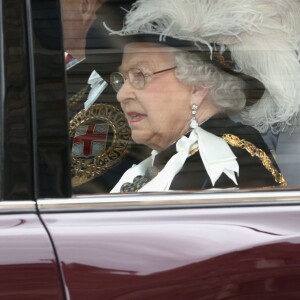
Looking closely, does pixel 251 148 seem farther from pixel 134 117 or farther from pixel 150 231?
pixel 150 231

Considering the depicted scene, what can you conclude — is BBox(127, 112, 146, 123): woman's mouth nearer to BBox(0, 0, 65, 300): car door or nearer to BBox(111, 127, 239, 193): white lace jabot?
BBox(111, 127, 239, 193): white lace jabot

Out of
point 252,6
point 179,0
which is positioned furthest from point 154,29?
point 252,6

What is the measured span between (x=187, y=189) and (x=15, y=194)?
47 centimetres

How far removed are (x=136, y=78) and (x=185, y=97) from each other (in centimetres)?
15

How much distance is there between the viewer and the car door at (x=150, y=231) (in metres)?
2.04

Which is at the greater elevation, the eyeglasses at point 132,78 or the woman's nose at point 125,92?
the eyeglasses at point 132,78

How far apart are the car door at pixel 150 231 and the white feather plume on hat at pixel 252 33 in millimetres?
319

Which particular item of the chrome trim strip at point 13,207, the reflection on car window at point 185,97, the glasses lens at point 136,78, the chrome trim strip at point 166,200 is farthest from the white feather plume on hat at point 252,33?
the chrome trim strip at point 13,207

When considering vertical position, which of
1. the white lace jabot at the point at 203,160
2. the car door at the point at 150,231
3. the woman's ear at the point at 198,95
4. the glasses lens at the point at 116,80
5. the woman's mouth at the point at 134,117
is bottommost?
the car door at the point at 150,231

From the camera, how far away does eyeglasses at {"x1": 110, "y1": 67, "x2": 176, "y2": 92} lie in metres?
2.38

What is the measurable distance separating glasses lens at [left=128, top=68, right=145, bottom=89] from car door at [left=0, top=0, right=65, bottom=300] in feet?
1.18

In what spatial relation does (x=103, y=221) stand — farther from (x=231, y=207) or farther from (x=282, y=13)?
(x=282, y=13)

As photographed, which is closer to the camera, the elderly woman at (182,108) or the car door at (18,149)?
the car door at (18,149)

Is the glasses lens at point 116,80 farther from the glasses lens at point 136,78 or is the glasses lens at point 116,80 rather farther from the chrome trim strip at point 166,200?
the chrome trim strip at point 166,200
